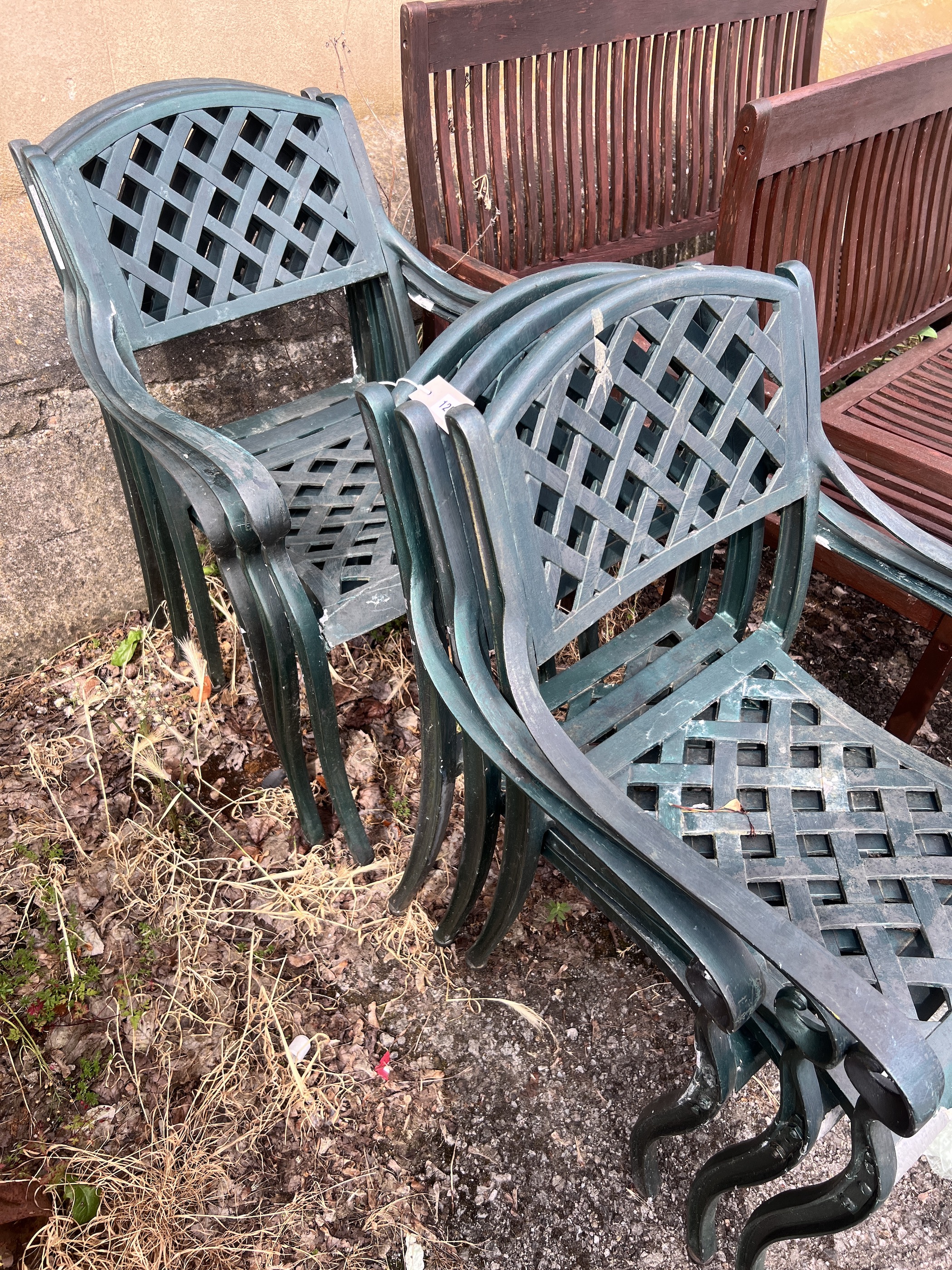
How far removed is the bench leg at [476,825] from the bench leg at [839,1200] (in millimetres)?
687

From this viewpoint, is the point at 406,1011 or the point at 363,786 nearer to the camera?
the point at 406,1011

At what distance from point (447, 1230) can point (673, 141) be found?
2.96 metres

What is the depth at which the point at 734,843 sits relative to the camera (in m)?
1.42

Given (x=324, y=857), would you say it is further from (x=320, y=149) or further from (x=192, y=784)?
(x=320, y=149)

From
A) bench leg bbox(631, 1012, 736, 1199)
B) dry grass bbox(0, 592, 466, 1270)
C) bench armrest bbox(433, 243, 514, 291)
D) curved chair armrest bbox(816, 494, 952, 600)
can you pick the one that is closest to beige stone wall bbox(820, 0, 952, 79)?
bench armrest bbox(433, 243, 514, 291)

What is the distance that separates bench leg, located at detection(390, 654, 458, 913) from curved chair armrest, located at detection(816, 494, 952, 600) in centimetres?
79

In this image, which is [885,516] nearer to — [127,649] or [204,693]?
[204,693]

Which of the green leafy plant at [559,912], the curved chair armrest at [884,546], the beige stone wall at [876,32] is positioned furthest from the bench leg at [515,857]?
the beige stone wall at [876,32]

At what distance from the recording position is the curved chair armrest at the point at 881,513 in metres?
1.58

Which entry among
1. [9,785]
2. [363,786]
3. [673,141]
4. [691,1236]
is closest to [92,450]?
[9,785]

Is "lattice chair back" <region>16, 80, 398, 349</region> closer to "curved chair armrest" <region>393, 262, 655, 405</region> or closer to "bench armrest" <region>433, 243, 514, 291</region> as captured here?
"bench armrest" <region>433, 243, 514, 291</region>

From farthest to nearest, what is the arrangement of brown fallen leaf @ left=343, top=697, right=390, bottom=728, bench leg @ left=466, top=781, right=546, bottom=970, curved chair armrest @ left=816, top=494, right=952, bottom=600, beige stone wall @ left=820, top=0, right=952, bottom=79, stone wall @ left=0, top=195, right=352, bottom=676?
1. beige stone wall @ left=820, top=0, right=952, bottom=79
2. brown fallen leaf @ left=343, top=697, right=390, bottom=728
3. stone wall @ left=0, top=195, right=352, bottom=676
4. curved chair armrest @ left=816, top=494, right=952, bottom=600
5. bench leg @ left=466, top=781, right=546, bottom=970

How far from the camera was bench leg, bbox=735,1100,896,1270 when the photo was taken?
3.86 ft

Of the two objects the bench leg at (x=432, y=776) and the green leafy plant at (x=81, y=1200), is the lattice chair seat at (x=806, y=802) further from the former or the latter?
the green leafy plant at (x=81, y=1200)
